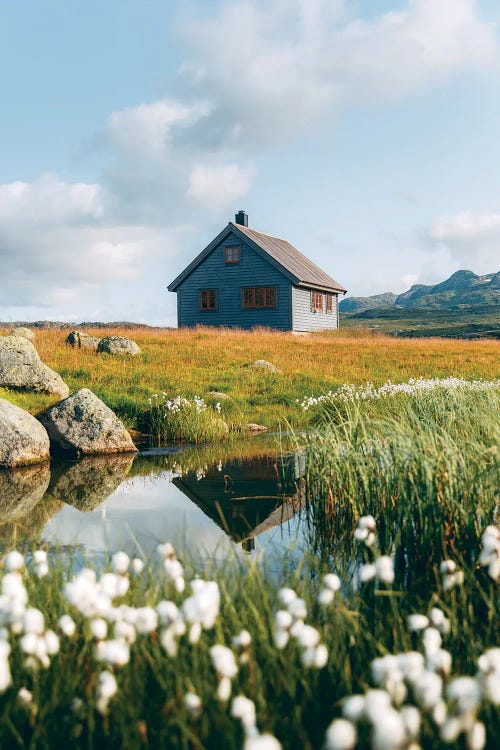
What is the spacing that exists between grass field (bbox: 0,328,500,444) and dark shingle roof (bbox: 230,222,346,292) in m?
8.39

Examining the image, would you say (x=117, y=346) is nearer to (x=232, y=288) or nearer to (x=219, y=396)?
(x=219, y=396)

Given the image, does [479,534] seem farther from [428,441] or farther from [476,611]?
[428,441]

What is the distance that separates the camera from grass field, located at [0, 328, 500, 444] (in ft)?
55.0

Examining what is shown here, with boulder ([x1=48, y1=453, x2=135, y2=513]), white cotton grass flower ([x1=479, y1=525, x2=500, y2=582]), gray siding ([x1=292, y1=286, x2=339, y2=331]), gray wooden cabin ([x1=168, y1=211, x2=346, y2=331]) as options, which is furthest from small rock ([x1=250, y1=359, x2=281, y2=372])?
white cotton grass flower ([x1=479, y1=525, x2=500, y2=582])

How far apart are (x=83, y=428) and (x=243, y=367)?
10056 mm

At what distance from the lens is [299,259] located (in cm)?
4572

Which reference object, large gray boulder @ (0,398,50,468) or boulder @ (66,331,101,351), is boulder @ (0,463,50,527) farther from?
boulder @ (66,331,101,351)

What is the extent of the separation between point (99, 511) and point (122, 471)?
2.72 m

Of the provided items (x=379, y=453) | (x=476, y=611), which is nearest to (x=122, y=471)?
(x=379, y=453)

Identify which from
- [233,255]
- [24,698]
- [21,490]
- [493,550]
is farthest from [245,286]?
[24,698]

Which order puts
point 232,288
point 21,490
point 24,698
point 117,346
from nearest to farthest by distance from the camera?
1. point 24,698
2. point 21,490
3. point 117,346
4. point 232,288

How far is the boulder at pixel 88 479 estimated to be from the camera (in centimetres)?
934

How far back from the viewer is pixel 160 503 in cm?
891

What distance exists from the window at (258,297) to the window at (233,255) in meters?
1.81
